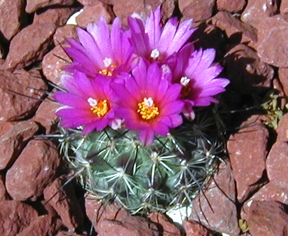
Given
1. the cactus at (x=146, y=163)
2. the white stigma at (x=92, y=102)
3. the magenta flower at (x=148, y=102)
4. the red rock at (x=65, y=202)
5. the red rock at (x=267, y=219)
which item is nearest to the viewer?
the magenta flower at (x=148, y=102)

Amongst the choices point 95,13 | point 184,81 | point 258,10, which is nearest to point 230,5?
point 258,10

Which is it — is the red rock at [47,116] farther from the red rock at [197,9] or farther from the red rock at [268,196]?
the red rock at [268,196]

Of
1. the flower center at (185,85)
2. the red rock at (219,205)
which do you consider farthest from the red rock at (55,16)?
the red rock at (219,205)

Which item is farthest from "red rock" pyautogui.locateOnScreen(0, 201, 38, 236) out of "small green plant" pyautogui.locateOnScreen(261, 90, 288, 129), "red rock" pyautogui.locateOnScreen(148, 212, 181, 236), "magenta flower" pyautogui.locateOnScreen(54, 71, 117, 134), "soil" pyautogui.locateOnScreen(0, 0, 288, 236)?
"small green plant" pyautogui.locateOnScreen(261, 90, 288, 129)

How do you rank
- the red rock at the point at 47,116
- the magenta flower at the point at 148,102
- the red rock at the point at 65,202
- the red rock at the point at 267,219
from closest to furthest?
the magenta flower at the point at 148,102 → the red rock at the point at 267,219 → the red rock at the point at 65,202 → the red rock at the point at 47,116

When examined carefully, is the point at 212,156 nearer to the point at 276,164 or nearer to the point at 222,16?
the point at 276,164

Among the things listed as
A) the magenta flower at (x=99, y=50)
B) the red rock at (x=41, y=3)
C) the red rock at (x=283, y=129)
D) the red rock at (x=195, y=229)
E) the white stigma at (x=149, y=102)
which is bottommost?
the red rock at (x=195, y=229)

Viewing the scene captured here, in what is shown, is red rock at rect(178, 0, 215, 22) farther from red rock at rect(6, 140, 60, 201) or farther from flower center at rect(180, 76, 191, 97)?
red rock at rect(6, 140, 60, 201)
